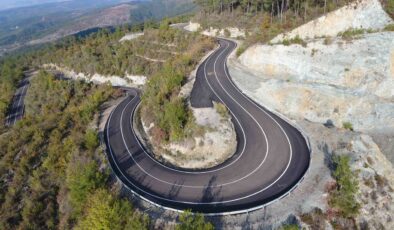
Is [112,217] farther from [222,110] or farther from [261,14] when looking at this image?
[261,14]

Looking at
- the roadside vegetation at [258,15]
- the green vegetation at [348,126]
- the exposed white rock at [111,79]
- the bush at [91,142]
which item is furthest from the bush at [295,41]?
the exposed white rock at [111,79]

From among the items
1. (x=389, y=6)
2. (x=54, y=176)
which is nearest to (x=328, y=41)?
(x=389, y=6)

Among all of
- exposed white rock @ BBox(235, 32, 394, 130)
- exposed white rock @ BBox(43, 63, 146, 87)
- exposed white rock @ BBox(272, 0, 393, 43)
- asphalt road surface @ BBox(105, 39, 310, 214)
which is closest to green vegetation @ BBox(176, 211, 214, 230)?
asphalt road surface @ BBox(105, 39, 310, 214)

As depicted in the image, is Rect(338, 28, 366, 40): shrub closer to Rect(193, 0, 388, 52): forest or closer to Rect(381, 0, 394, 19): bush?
Rect(381, 0, 394, 19): bush

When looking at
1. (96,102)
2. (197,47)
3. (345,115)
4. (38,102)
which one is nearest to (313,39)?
(345,115)

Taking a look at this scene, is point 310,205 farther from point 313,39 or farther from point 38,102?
point 38,102

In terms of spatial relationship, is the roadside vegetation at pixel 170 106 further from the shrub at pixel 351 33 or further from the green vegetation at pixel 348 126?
the shrub at pixel 351 33
